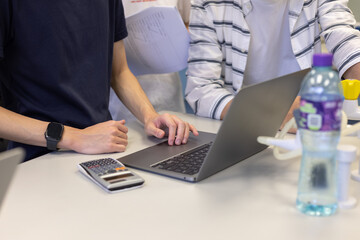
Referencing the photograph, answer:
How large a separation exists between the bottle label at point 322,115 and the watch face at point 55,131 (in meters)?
0.63

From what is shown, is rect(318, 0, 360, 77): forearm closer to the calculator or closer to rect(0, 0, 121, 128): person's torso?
rect(0, 0, 121, 128): person's torso

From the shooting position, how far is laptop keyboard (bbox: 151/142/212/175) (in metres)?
1.00

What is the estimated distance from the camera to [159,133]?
1240mm

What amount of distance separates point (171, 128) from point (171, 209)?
411 mm

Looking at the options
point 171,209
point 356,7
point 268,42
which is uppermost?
point 356,7

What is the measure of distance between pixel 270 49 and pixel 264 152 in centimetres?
61

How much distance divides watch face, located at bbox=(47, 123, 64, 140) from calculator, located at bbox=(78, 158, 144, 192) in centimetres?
15

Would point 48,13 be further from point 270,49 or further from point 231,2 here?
point 270,49

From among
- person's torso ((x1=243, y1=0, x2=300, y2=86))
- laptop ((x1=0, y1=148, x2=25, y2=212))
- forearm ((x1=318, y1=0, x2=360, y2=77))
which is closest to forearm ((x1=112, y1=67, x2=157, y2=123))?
person's torso ((x1=243, y1=0, x2=300, y2=86))

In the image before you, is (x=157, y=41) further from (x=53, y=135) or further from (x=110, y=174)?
(x=110, y=174)

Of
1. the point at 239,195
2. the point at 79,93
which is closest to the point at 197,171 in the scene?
the point at 239,195

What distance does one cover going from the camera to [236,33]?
5.23 feet

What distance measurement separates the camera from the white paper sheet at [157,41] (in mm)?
1589

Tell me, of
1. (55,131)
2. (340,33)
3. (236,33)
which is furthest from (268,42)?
(55,131)
